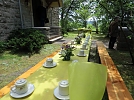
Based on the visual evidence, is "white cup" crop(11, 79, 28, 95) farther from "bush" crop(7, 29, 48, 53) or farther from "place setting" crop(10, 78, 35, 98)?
"bush" crop(7, 29, 48, 53)

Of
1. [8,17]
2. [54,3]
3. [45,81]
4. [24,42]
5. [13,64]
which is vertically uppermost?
[54,3]

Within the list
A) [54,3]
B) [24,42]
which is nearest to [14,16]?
[24,42]

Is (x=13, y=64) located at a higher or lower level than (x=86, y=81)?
lower

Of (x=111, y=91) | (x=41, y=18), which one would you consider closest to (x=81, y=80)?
(x=111, y=91)

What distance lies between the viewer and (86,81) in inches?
31.8

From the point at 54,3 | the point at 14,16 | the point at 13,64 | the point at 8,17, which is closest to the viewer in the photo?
the point at 13,64

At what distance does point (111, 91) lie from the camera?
160 cm

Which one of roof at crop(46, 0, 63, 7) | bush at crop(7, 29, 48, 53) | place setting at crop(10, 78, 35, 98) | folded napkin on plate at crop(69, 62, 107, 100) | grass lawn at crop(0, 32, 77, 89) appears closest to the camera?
folded napkin on plate at crop(69, 62, 107, 100)

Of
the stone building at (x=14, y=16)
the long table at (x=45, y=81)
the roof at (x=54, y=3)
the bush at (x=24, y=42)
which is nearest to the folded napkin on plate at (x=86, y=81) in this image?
the long table at (x=45, y=81)

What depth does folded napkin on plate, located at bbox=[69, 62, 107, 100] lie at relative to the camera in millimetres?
796

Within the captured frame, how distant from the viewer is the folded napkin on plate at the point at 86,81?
0.80 meters

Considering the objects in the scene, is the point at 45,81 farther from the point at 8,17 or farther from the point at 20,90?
the point at 8,17

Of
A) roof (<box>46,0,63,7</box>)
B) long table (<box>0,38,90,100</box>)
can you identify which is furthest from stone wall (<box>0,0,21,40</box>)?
long table (<box>0,38,90,100</box>)

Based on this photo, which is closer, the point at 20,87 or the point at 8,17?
the point at 20,87
